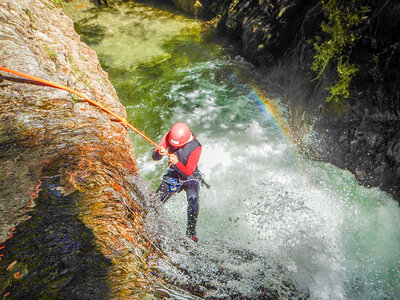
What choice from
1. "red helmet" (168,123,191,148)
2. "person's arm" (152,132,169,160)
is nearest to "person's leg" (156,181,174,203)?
"person's arm" (152,132,169,160)

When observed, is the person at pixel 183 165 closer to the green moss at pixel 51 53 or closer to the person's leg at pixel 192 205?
the person's leg at pixel 192 205

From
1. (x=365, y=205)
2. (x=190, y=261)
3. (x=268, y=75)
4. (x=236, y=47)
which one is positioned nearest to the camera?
(x=190, y=261)

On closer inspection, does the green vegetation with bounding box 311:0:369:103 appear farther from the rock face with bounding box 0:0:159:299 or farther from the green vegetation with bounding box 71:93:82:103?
the green vegetation with bounding box 71:93:82:103

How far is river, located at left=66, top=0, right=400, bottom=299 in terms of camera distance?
3697mm

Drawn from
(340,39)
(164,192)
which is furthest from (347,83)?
(164,192)

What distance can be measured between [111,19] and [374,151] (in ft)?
45.4

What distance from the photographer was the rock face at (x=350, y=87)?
376cm

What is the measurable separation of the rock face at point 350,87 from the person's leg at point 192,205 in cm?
323

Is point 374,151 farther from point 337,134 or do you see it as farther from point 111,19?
point 111,19

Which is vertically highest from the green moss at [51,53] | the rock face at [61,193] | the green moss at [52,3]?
the green moss at [52,3]

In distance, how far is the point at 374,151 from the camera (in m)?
4.14

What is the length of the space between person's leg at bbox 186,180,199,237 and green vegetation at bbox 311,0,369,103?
3.42 meters

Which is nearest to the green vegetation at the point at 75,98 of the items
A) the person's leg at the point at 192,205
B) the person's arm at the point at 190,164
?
the person's arm at the point at 190,164

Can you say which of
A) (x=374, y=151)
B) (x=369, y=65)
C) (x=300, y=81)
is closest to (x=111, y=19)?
(x=300, y=81)
